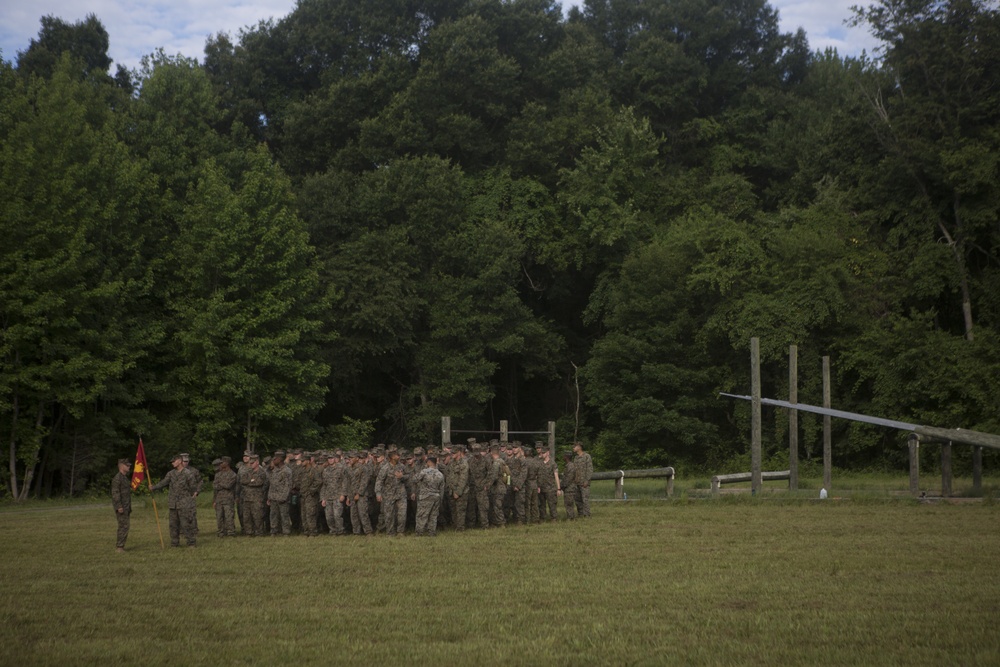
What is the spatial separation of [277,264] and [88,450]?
951 cm

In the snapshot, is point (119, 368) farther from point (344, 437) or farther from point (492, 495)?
point (492, 495)

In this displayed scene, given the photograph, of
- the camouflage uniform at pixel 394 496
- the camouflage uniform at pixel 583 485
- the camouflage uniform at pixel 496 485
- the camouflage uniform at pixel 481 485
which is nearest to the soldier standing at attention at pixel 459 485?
the camouflage uniform at pixel 481 485

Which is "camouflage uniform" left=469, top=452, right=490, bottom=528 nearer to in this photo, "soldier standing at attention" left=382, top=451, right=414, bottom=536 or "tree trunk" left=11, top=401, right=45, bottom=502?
"soldier standing at attention" left=382, top=451, right=414, bottom=536

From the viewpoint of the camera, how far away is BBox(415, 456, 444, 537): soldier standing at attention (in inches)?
852

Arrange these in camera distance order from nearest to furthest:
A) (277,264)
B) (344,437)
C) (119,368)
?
(119,368) → (277,264) → (344,437)

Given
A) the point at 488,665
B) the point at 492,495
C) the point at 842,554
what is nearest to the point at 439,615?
the point at 488,665

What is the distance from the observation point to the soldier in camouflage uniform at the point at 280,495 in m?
22.1

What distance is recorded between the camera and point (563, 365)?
5394 cm

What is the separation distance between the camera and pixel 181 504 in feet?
65.5

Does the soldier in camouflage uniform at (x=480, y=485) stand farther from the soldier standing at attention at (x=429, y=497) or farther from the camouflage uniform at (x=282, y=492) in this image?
the camouflage uniform at (x=282, y=492)

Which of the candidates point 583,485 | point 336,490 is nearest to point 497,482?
point 583,485

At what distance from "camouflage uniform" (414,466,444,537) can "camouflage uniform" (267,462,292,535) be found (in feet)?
8.63

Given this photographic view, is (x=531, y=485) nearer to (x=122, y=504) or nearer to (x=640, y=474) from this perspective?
(x=640, y=474)

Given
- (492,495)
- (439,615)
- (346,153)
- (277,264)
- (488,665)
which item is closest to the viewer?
(488,665)
